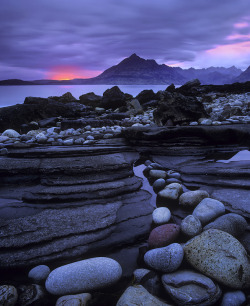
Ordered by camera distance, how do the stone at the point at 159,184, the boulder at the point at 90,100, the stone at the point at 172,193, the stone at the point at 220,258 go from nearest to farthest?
the stone at the point at 220,258 → the stone at the point at 172,193 → the stone at the point at 159,184 → the boulder at the point at 90,100

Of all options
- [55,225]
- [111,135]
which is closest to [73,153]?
[111,135]

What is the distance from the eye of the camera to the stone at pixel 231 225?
212cm

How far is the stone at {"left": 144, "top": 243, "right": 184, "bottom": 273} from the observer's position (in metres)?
1.82

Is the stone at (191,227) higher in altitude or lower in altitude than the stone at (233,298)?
higher

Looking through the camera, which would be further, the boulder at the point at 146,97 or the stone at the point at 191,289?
the boulder at the point at 146,97

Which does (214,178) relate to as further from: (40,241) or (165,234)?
(40,241)

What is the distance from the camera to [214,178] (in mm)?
3451

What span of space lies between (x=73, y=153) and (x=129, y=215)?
2.13m

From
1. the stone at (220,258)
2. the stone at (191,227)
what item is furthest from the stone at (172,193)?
the stone at (220,258)

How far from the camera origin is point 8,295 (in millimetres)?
1614

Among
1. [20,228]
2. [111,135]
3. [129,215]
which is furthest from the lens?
[111,135]

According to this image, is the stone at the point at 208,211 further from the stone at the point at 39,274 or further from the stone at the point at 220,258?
the stone at the point at 39,274

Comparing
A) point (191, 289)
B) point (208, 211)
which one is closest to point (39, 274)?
point (191, 289)

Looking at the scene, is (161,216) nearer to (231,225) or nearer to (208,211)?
(208,211)
